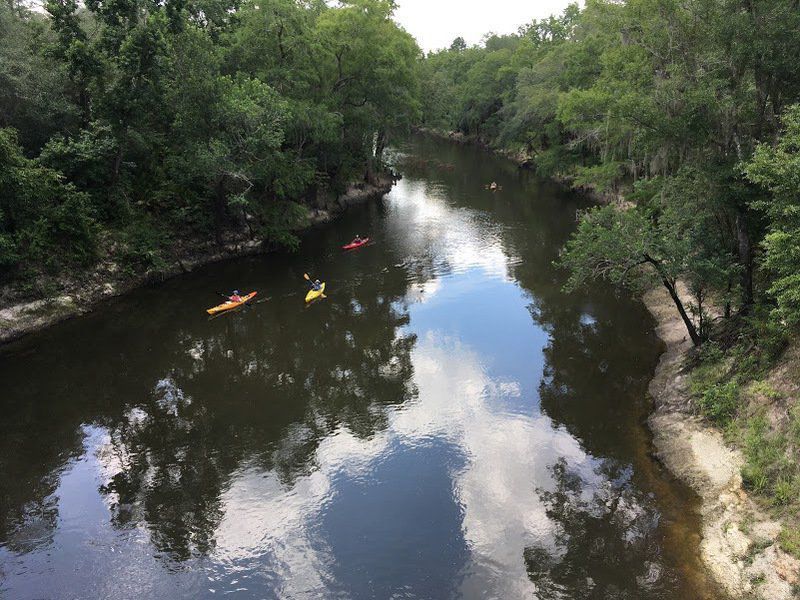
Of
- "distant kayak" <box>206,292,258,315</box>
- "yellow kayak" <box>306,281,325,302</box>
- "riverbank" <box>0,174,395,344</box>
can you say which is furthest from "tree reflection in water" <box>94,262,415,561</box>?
"riverbank" <box>0,174,395,344</box>

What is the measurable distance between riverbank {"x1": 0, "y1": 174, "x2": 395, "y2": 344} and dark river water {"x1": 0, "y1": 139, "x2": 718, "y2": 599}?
0.70m

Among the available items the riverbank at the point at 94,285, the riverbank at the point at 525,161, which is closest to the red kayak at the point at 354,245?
the riverbank at the point at 94,285

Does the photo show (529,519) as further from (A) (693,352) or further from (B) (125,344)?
(B) (125,344)

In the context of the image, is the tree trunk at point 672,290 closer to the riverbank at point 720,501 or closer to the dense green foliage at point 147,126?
the riverbank at point 720,501

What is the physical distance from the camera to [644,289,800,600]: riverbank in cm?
1038

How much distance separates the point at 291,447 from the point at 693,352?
12669 mm

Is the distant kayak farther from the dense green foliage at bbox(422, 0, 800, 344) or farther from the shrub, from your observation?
the shrub

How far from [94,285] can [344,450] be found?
16.5 meters

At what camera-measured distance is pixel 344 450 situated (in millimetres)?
15828

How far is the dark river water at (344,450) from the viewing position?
11.8 meters

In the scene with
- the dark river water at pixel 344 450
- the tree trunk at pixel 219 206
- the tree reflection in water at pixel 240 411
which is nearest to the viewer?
the dark river water at pixel 344 450

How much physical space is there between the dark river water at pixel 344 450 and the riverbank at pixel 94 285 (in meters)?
0.70

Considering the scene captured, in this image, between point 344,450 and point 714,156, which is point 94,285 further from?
point 714,156

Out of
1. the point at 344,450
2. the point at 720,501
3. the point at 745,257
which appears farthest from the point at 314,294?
the point at 720,501
